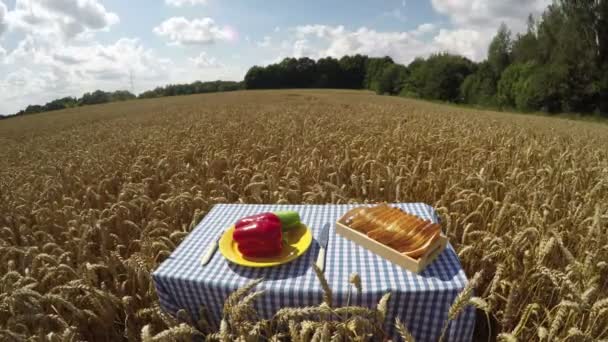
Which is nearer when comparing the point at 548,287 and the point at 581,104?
the point at 548,287

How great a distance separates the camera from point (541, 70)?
33406 mm

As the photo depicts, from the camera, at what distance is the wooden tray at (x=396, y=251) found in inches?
68.1

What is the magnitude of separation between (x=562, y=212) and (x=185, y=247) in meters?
3.26

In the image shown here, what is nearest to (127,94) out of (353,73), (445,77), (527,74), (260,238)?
(353,73)

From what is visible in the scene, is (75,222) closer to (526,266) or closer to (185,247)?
(185,247)

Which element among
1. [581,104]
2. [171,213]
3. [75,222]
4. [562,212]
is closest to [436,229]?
[562,212]

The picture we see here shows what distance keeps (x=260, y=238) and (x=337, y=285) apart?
516 mm

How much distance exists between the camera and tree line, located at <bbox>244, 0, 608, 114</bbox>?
30828 millimetres

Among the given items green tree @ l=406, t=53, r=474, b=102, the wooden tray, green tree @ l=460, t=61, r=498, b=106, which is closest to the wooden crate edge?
the wooden tray

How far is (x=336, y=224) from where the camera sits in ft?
7.06

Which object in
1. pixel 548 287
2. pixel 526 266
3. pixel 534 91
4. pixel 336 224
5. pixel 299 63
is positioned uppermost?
pixel 299 63

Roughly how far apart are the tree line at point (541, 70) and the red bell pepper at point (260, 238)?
37.6 m

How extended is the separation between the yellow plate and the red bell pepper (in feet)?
0.12

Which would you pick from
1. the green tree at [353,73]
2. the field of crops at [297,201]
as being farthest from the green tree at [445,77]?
the field of crops at [297,201]
